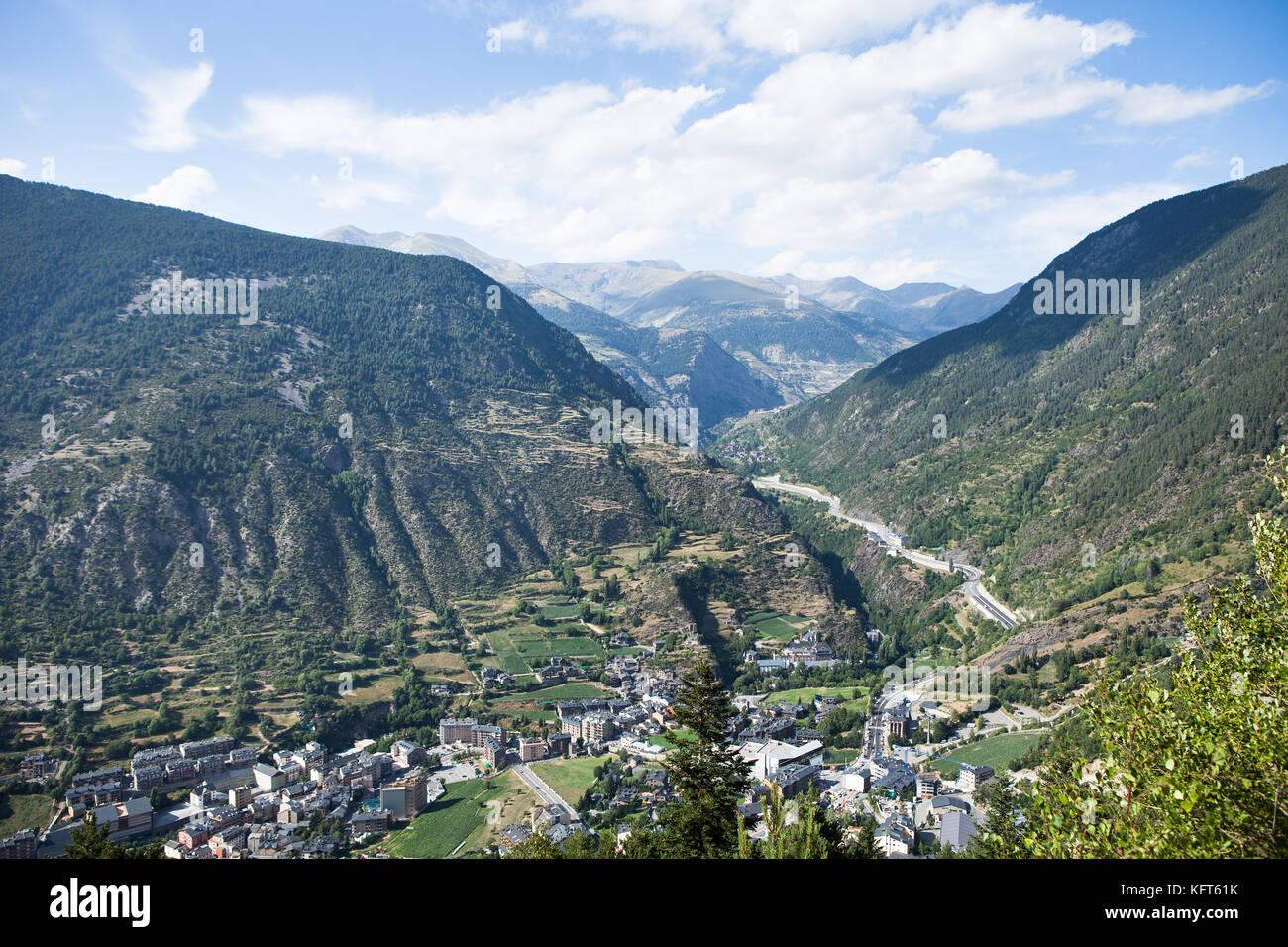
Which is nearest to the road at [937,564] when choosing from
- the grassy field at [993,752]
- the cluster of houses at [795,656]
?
the cluster of houses at [795,656]

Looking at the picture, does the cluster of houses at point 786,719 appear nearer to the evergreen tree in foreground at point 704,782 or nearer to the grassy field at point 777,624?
the grassy field at point 777,624

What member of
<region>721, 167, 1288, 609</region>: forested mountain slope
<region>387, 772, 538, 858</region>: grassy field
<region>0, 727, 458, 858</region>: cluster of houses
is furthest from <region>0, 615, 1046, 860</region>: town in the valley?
<region>721, 167, 1288, 609</region>: forested mountain slope

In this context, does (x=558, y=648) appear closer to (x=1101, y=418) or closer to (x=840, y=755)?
(x=840, y=755)

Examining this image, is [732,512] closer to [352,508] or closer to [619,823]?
[352,508]

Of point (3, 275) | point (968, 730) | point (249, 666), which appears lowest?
point (968, 730)

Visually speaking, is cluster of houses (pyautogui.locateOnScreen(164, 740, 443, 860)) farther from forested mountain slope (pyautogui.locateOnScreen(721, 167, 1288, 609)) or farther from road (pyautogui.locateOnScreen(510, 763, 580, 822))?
forested mountain slope (pyautogui.locateOnScreen(721, 167, 1288, 609))
